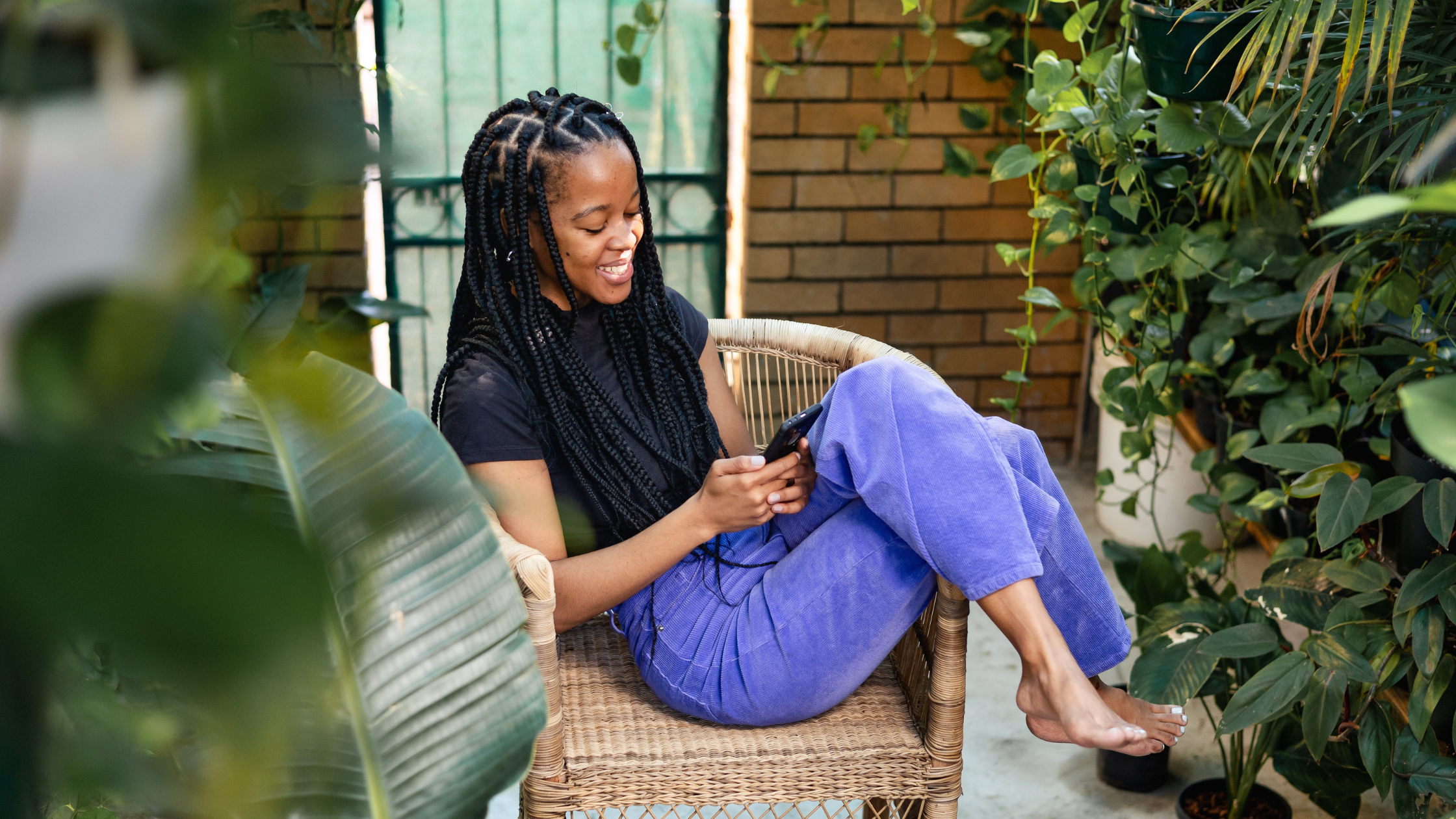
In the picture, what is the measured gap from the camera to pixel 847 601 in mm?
1398

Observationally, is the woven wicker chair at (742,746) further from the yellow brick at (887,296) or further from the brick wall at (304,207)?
the yellow brick at (887,296)

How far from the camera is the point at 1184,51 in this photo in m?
1.67

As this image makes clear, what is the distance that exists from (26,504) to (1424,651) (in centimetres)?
158

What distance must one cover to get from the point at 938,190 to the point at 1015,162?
964 mm

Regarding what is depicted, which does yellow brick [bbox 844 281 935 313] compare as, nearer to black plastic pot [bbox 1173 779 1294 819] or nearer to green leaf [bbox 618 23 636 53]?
green leaf [bbox 618 23 636 53]

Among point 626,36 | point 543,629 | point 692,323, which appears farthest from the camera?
point 626,36

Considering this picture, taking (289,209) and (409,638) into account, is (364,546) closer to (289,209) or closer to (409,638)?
(289,209)

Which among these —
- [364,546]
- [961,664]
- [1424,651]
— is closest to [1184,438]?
[1424,651]

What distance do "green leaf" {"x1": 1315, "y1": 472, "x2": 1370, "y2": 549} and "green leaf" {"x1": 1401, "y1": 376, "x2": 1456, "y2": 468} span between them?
1245 mm

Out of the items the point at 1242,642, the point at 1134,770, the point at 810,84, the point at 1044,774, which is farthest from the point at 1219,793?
the point at 810,84

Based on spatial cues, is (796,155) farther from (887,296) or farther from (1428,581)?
(1428,581)

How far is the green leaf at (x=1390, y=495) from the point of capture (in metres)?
1.47

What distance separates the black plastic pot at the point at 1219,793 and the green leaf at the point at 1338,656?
1.23ft

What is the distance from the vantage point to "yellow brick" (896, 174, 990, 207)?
2914mm
